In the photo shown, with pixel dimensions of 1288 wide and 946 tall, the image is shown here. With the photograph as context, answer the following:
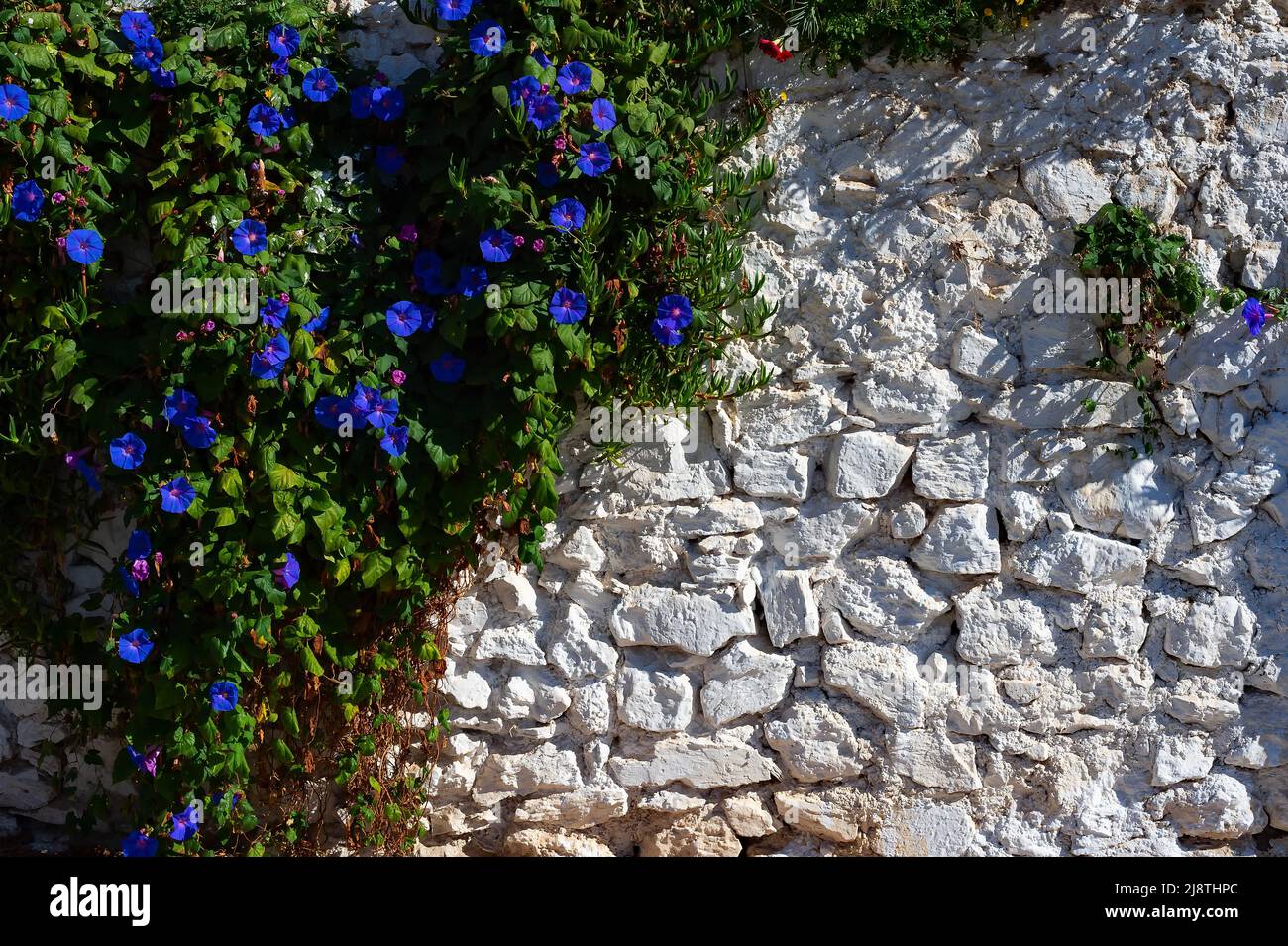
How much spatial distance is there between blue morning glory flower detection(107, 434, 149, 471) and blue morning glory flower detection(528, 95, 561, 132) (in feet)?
4.15

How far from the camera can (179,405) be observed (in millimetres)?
2904

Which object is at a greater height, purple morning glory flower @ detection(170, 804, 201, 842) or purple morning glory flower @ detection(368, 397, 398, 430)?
purple morning glory flower @ detection(368, 397, 398, 430)

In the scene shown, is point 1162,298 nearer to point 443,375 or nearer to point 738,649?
point 738,649

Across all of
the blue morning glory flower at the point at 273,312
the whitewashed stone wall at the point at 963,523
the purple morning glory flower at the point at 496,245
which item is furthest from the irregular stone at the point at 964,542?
the blue morning glory flower at the point at 273,312

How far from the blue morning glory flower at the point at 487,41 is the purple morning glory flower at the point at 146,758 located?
1.94 m

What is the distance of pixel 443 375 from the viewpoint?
3033 mm

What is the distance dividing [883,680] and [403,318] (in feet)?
5.33

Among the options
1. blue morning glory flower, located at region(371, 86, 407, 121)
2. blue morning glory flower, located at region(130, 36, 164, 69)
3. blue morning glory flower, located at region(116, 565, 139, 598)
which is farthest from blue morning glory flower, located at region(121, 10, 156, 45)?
blue morning glory flower, located at region(116, 565, 139, 598)

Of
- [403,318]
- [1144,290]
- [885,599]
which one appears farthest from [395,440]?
[1144,290]

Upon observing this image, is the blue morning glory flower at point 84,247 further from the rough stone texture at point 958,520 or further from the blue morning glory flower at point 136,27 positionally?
the rough stone texture at point 958,520

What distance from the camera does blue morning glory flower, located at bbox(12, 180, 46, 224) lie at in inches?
114

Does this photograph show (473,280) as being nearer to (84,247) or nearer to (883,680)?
(84,247)

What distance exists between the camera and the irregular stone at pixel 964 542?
10.6 ft

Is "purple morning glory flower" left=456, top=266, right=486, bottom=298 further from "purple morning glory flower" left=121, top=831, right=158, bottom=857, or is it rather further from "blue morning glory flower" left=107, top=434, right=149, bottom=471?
"purple morning glory flower" left=121, top=831, right=158, bottom=857
